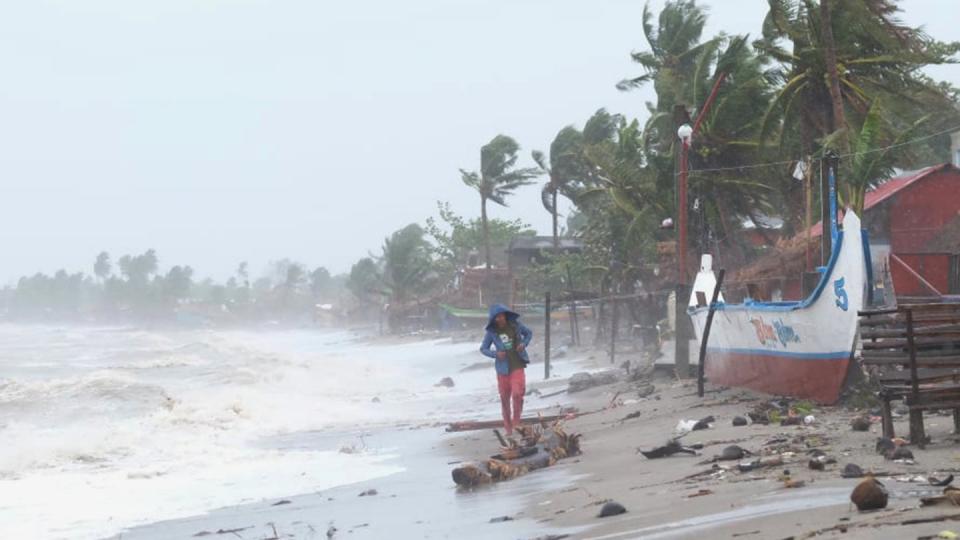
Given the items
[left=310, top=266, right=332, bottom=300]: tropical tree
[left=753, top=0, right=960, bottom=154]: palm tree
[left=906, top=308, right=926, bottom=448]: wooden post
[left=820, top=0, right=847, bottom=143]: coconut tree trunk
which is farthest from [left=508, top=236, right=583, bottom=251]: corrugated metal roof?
[left=310, top=266, right=332, bottom=300]: tropical tree

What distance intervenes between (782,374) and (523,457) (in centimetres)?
406

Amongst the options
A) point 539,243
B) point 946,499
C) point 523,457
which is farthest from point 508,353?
point 539,243

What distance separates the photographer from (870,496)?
561cm

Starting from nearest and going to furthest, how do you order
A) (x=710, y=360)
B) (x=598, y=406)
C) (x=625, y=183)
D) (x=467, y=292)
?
(x=710, y=360) → (x=598, y=406) → (x=625, y=183) → (x=467, y=292)

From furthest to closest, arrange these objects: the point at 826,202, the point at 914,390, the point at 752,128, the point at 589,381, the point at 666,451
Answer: the point at 752,128 < the point at 589,381 < the point at 826,202 < the point at 666,451 < the point at 914,390

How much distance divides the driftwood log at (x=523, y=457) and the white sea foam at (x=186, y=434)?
2.05m

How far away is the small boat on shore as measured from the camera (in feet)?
36.4

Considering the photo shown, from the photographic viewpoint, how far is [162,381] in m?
38.4

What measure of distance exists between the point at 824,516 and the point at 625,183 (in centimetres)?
2650

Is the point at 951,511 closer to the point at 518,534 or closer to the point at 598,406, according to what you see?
the point at 518,534

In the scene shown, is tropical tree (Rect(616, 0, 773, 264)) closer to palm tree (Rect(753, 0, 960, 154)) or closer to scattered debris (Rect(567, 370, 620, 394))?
palm tree (Rect(753, 0, 960, 154))

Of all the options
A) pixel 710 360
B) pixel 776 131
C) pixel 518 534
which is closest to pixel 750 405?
pixel 710 360

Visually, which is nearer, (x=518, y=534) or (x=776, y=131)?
(x=518, y=534)

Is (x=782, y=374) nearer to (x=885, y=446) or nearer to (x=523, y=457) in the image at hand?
(x=523, y=457)
